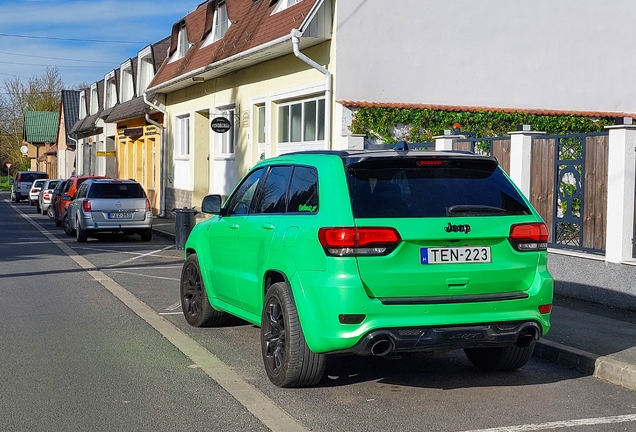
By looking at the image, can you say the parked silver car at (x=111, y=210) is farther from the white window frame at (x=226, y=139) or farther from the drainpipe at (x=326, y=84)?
the drainpipe at (x=326, y=84)

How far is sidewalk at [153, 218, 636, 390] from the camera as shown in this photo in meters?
6.80

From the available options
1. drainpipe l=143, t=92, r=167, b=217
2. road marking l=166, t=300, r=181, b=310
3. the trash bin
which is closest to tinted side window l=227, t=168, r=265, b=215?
road marking l=166, t=300, r=181, b=310

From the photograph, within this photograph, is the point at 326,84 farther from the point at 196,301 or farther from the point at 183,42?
the point at 183,42

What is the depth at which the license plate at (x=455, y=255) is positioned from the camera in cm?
578

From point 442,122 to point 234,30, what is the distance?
23.0 ft

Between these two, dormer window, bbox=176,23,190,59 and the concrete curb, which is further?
dormer window, bbox=176,23,190,59

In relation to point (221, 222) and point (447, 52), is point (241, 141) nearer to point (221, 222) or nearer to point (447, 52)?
point (447, 52)

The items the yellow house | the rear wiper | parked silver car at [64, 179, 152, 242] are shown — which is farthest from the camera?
parked silver car at [64, 179, 152, 242]

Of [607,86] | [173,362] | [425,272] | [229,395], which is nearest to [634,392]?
[425,272]

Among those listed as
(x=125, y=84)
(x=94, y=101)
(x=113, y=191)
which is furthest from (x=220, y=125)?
(x=94, y=101)

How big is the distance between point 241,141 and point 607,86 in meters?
9.28

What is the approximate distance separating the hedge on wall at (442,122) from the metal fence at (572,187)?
5772mm

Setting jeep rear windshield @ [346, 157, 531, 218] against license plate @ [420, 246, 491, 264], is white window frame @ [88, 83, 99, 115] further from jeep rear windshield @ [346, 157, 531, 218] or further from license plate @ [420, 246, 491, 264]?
license plate @ [420, 246, 491, 264]

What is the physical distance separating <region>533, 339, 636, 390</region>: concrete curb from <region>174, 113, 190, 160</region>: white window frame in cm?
2217
